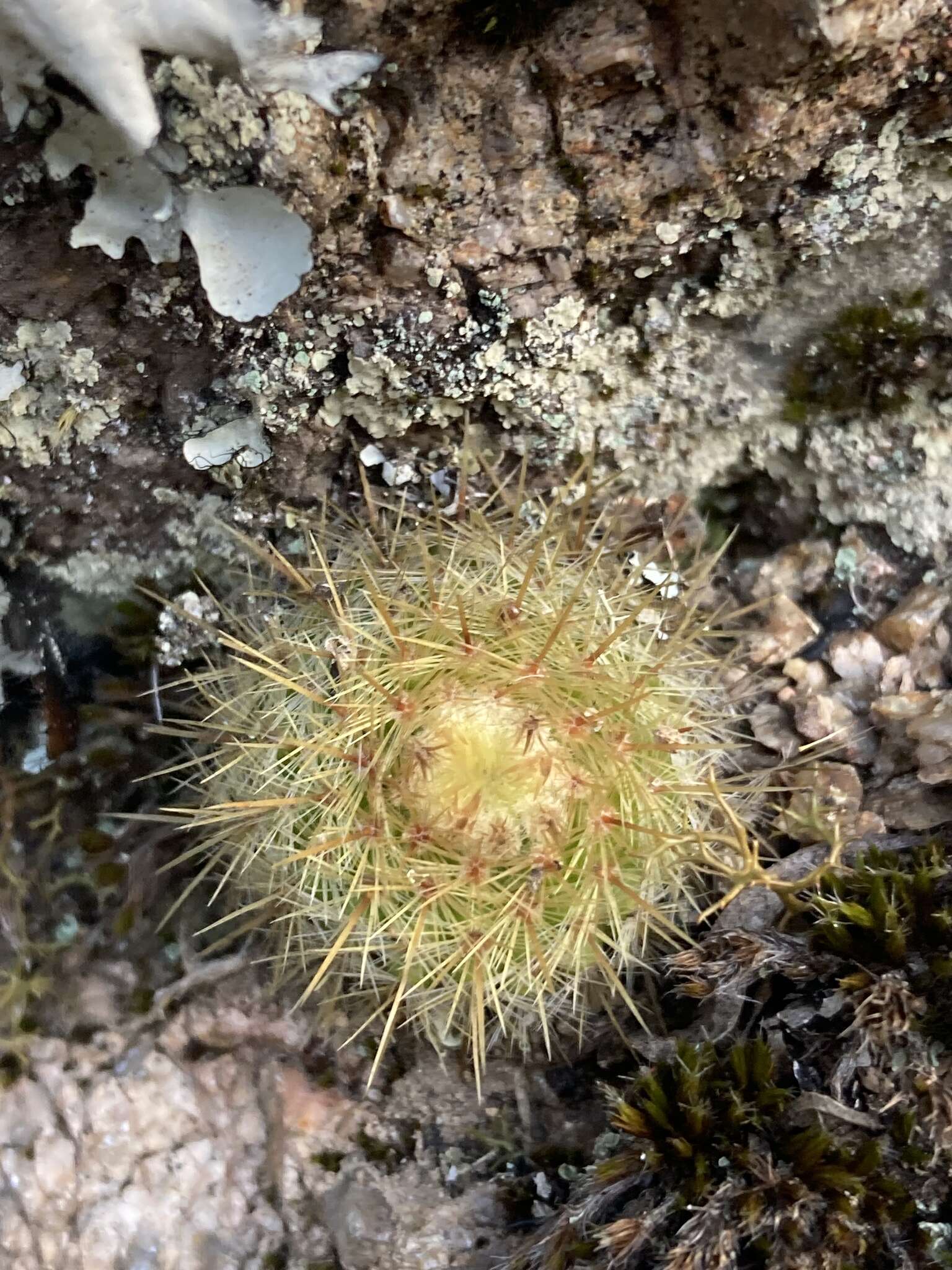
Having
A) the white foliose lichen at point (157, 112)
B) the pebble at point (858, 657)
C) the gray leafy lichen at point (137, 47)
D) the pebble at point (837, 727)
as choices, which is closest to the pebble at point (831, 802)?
the pebble at point (837, 727)

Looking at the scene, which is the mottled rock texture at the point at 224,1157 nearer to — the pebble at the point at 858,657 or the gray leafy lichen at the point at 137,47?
the pebble at the point at 858,657

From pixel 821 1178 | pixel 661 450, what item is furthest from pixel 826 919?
pixel 661 450

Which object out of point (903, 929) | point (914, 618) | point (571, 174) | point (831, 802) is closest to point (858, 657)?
point (914, 618)

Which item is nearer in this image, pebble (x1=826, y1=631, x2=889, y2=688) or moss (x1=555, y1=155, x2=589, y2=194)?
moss (x1=555, y1=155, x2=589, y2=194)

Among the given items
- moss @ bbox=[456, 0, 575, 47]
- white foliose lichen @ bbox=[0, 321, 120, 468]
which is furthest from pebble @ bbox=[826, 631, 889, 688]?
white foliose lichen @ bbox=[0, 321, 120, 468]

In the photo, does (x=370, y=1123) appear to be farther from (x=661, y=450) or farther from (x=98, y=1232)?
(x=661, y=450)

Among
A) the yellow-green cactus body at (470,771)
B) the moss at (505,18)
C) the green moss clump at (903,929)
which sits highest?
the moss at (505,18)

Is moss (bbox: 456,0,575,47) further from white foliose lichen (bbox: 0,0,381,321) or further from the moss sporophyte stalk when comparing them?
the moss sporophyte stalk
